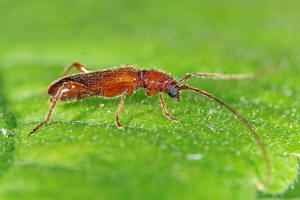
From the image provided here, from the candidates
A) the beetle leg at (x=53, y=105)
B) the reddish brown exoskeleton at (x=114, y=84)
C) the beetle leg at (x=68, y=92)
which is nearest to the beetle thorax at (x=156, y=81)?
the reddish brown exoskeleton at (x=114, y=84)

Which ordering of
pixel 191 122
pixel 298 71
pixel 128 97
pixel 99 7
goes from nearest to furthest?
pixel 191 122, pixel 128 97, pixel 298 71, pixel 99 7

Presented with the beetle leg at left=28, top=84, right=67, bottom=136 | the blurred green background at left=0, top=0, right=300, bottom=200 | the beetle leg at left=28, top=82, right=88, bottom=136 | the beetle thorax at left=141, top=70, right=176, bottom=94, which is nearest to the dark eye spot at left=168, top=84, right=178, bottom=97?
the beetle thorax at left=141, top=70, right=176, bottom=94

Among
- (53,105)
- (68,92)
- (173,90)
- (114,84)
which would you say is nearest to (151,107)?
(173,90)

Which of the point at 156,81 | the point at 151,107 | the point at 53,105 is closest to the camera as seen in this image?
the point at 53,105

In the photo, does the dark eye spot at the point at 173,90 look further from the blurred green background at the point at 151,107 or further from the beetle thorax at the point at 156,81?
the blurred green background at the point at 151,107

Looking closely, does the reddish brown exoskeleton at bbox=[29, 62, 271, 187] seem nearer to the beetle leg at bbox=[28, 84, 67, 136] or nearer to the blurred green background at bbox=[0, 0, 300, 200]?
the beetle leg at bbox=[28, 84, 67, 136]

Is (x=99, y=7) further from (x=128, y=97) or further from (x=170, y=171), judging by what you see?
(x=170, y=171)

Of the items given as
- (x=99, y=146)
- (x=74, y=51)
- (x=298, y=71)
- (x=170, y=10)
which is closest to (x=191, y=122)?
(x=99, y=146)

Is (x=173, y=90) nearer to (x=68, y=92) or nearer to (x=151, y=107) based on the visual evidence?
(x=151, y=107)
